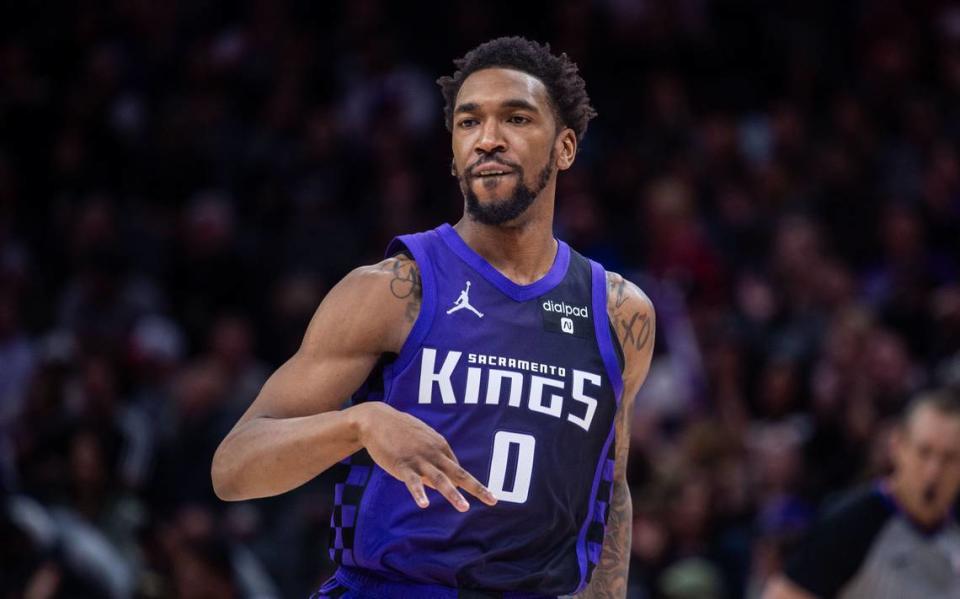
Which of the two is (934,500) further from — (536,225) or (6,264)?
(6,264)

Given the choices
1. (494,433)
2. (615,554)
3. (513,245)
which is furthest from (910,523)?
(494,433)

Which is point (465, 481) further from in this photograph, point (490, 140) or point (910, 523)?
point (910, 523)

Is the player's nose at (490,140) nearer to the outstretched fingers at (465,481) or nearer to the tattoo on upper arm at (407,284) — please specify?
the tattoo on upper arm at (407,284)

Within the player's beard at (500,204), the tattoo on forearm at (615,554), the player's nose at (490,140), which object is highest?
the player's nose at (490,140)

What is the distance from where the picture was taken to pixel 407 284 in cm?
405

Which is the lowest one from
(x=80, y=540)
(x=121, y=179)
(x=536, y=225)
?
(x=80, y=540)

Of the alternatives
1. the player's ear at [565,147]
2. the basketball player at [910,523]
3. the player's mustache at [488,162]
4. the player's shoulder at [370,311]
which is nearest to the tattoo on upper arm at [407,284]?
the player's shoulder at [370,311]

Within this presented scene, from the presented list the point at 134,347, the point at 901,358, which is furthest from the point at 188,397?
the point at 901,358

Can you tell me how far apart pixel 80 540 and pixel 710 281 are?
188 inches

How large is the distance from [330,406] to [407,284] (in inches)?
15.8

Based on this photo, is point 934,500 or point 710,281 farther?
point 710,281

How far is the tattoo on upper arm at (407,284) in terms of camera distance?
4.02 m

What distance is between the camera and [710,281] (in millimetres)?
10781

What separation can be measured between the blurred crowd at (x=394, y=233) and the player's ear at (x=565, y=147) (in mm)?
3945
